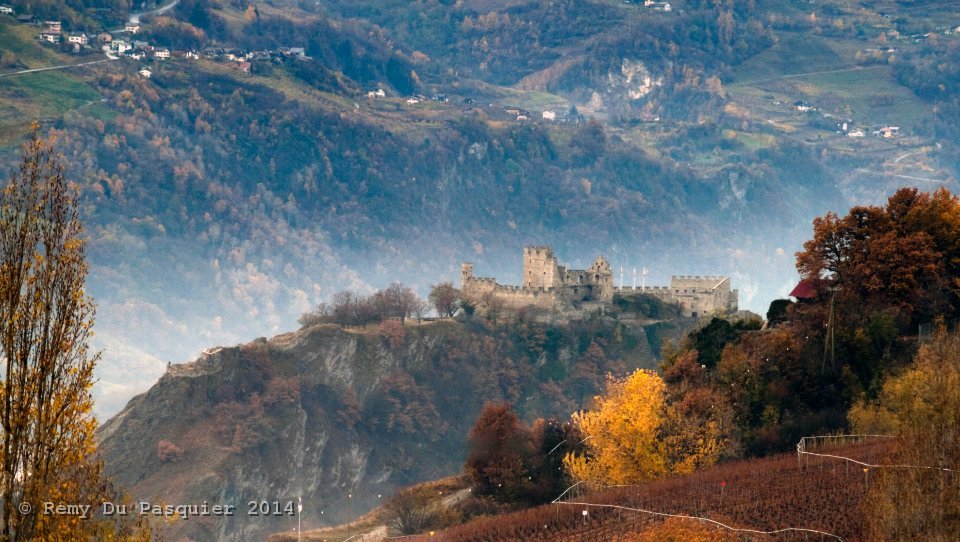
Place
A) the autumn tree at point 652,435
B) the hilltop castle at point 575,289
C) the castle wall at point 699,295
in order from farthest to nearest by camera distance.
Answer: the castle wall at point 699,295, the hilltop castle at point 575,289, the autumn tree at point 652,435

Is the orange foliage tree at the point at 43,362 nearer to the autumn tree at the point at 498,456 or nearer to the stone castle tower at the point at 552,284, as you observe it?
the autumn tree at the point at 498,456

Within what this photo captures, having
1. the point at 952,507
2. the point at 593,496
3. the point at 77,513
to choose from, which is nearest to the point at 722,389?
the point at 593,496

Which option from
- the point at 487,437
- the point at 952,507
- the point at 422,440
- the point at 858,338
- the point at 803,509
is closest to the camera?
the point at 952,507

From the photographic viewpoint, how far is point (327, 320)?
158m

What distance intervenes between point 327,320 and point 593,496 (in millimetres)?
75700

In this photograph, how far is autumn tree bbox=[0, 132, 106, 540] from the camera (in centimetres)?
4469

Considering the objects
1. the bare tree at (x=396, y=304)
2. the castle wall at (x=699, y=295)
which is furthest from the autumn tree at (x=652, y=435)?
the bare tree at (x=396, y=304)

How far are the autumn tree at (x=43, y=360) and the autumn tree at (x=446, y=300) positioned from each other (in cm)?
11287

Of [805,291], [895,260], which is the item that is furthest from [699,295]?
[895,260]

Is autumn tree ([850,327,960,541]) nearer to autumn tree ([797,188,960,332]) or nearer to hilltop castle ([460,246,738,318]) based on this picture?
autumn tree ([797,188,960,332])

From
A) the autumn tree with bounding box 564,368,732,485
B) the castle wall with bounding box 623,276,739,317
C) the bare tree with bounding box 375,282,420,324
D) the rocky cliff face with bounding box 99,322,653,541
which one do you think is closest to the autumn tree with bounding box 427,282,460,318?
the bare tree with bounding box 375,282,420,324

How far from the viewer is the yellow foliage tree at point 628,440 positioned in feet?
293

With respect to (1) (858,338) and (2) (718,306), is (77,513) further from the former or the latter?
(2) (718,306)

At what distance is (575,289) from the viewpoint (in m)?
156
